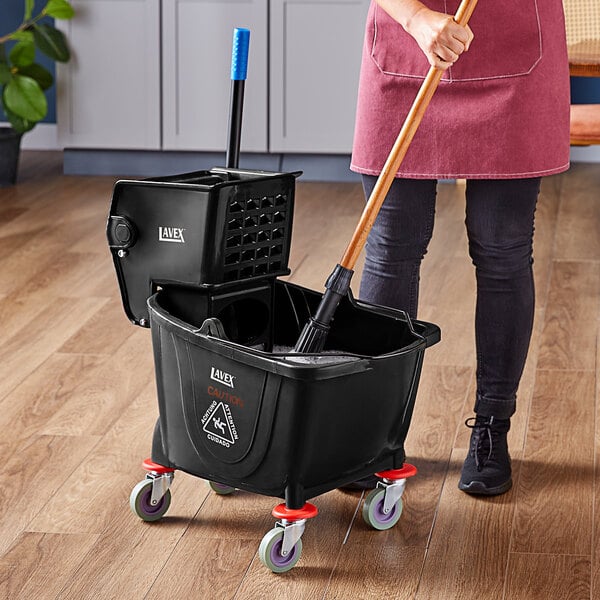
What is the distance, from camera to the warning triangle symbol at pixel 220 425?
152cm

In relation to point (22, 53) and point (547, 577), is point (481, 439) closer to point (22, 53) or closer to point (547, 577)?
point (547, 577)

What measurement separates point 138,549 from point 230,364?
331mm

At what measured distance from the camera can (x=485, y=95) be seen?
1703 millimetres

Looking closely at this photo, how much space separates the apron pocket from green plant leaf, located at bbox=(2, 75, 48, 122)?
2656 millimetres

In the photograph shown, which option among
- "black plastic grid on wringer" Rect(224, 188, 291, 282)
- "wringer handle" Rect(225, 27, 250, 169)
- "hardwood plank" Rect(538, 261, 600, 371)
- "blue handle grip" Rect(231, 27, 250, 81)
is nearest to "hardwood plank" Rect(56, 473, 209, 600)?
"black plastic grid on wringer" Rect(224, 188, 291, 282)

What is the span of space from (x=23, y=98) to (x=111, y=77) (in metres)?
0.47

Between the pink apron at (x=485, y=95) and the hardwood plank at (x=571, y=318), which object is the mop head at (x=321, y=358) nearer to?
the pink apron at (x=485, y=95)

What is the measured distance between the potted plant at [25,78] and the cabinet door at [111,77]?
9 cm

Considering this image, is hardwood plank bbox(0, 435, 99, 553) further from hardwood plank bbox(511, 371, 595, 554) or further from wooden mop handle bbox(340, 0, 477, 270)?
hardwood plank bbox(511, 371, 595, 554)

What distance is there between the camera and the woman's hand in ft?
4.84

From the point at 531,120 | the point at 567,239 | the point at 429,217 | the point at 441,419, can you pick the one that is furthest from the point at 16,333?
the point at 567,239

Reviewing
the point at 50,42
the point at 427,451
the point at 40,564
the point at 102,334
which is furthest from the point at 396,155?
the point at 50,42

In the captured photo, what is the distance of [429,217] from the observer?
1789mm

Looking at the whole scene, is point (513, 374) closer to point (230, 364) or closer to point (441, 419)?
point (441, 419)
